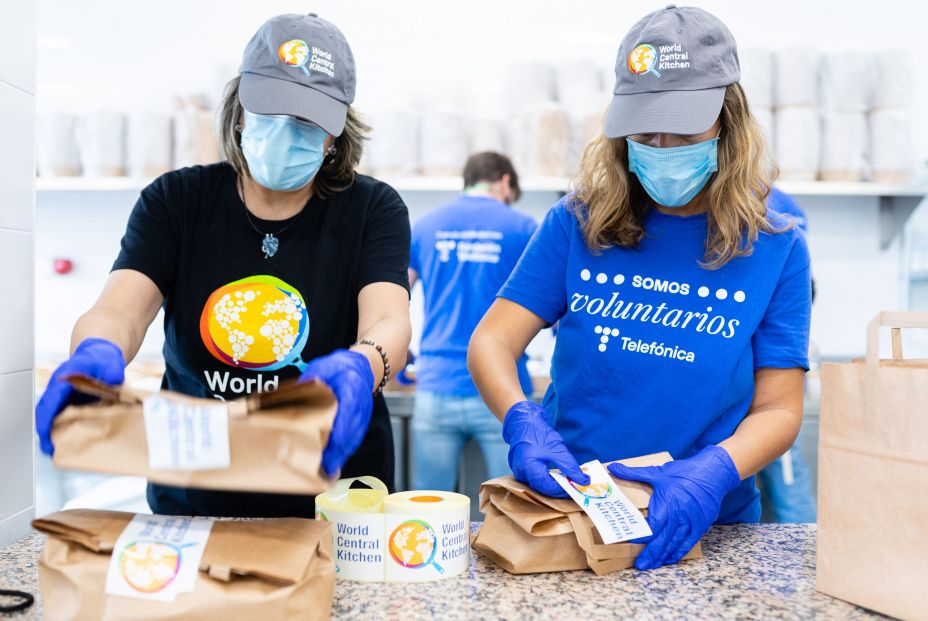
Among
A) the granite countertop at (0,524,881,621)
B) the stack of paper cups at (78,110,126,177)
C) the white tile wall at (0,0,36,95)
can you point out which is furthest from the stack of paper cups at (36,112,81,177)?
the granite countertop at (0,524,881,621)

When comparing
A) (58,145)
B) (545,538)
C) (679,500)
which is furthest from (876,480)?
(58,145)

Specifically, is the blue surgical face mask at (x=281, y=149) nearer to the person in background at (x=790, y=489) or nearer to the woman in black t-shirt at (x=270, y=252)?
the woman in black t-shirt at (x=270, y=252)

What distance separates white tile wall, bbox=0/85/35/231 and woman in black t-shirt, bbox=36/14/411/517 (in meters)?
0.16

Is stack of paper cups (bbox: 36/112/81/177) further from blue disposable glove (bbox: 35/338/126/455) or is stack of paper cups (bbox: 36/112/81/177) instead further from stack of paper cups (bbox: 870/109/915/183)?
stack of paper cups (bbox: 870/109/915/183)

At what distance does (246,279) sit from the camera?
1419mm

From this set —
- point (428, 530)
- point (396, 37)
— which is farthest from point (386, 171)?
point (428, 530)

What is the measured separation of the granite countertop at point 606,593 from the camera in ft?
3.17

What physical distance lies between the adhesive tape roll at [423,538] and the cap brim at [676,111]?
64cm

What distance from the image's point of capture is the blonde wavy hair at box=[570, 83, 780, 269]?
4.43 feet

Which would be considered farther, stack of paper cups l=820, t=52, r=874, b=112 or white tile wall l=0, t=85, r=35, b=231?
stack of paper cups l=820, t=52, r=874, b=112

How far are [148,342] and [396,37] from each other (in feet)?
6.13

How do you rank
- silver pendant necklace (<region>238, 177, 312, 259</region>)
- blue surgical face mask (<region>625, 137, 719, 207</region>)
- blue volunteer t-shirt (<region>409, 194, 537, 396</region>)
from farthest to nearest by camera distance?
blue volunteer t-shirt (<region>409, 194, 537, 396</region>) < silver pendant necklace (<region>238, 177, 312, 259</region>) < blue surgical face mask (<region>625, 137, 719, 207</region>)

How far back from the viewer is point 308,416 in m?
0.84

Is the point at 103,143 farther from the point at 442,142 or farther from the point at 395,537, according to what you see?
the point at 395,537
